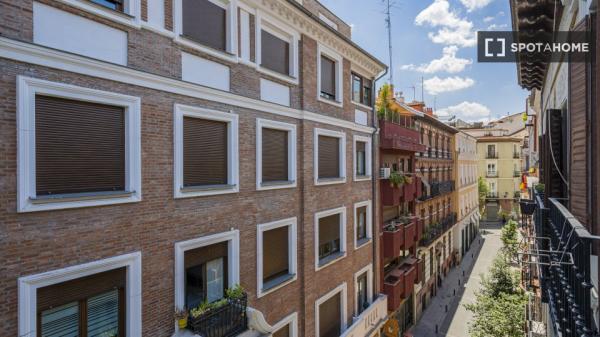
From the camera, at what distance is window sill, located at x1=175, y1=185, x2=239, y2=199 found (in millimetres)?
6387

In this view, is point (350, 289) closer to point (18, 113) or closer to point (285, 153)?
point (285, 153)

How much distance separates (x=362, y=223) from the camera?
13.4m

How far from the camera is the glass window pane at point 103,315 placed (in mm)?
5215

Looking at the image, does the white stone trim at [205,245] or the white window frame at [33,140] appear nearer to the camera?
the white window frame at [33,140]

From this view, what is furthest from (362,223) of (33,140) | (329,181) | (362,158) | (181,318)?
(33,140)

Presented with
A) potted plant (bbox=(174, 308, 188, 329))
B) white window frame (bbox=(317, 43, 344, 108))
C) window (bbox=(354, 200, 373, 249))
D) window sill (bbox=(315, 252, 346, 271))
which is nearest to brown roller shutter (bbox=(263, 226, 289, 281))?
window sill (bbox=(315, 252, 346, 271))

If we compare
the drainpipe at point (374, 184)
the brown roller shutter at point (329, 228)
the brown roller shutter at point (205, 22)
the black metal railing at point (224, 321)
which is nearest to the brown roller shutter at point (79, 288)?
the black metal railing at point (224, 321)

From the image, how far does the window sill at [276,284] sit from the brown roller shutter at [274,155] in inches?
114

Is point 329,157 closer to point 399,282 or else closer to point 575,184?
point 575,184

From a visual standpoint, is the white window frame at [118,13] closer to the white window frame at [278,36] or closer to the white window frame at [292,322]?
the white window frame at [278,36]

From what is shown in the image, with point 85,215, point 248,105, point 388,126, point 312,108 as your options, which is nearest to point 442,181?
point 388,126

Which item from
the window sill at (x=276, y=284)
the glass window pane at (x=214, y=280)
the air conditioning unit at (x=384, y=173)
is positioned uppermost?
the air conditioning unit at (x=384, y=173)

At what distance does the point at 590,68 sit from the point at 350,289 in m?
10.6

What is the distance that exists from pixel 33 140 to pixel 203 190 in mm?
3017
